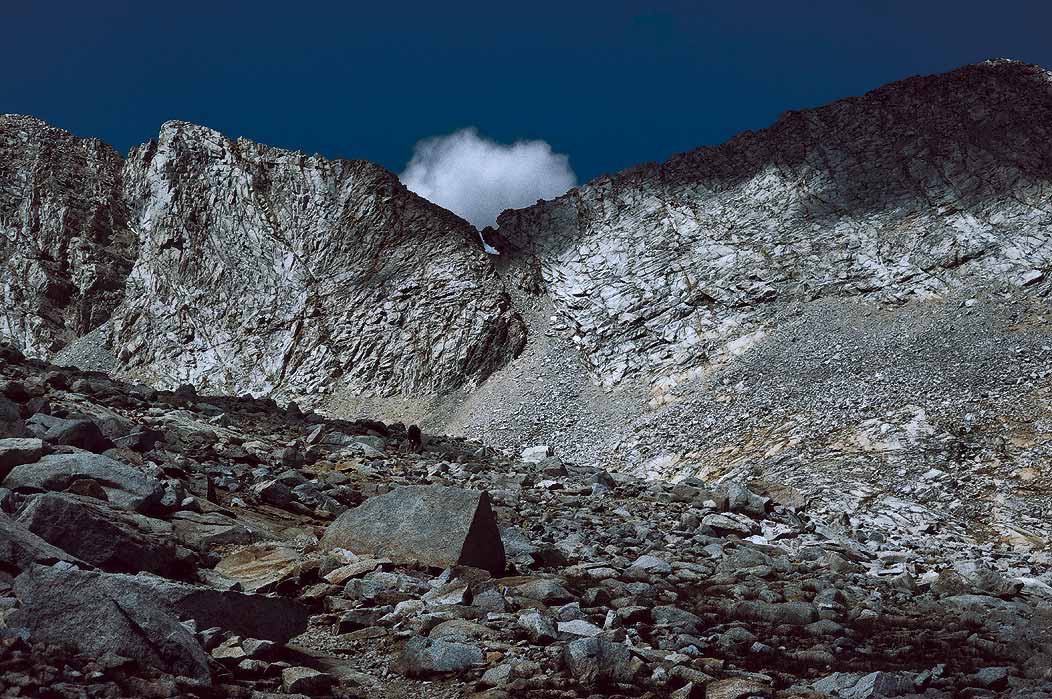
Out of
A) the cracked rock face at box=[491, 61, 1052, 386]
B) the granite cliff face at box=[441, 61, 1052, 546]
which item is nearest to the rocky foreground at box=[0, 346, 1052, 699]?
the granite cliff face at box=[441, 61, 1052, 546]

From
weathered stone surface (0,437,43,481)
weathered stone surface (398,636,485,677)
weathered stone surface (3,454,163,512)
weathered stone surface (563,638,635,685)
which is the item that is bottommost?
weathered stone surface (563,638,635,685)

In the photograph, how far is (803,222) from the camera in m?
46.8

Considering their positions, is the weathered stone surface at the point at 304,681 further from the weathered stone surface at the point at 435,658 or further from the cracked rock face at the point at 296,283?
the cracked rock face at the point at 296,283

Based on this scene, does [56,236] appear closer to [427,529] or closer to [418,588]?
[427,529]

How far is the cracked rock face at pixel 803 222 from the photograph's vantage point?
136 ft

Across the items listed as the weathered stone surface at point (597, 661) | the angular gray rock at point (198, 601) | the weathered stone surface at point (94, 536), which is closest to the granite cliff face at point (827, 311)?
the weathered stone surface at point (597, 661)

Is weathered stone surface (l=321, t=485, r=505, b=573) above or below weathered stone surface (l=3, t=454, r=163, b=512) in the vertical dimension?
below

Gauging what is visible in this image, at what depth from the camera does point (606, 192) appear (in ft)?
181

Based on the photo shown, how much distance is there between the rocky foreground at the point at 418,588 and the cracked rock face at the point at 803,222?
23425mm

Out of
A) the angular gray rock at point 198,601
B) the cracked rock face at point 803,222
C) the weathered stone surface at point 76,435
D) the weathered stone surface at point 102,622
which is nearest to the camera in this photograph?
the weathered stone surface at point 102,622

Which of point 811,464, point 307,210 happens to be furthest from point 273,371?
point 811,464

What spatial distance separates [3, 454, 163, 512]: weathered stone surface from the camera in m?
10.5

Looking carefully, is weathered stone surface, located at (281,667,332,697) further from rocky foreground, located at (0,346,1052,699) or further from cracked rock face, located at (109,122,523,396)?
cracked rock face, located at (109,122,523,396)

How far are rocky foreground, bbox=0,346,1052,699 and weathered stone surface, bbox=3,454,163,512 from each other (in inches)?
1.4
